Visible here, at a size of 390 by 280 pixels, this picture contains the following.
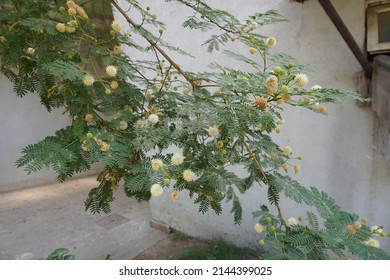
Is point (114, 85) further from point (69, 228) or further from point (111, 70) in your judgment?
point (69, 228)

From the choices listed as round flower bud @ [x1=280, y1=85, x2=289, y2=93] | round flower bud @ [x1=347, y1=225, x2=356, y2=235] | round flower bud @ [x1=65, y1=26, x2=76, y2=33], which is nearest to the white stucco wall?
round flower bud @ [x1=347, y1=225, x2=356, y2=235]

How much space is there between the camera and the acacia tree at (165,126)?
1.14 metres

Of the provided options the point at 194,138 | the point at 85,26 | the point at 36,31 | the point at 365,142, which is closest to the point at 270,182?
the point at 194,138

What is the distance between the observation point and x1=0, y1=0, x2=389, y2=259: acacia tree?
1.14 metres

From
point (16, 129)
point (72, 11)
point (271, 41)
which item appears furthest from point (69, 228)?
point (271, 41)

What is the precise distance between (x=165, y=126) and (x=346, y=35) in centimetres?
144

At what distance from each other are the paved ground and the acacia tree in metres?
2.32

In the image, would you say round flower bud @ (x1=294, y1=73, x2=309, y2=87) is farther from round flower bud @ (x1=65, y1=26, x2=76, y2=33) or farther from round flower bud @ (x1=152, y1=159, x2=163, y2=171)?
round flower bud @ (x1=65, y1=26, x2=76, y2=33)

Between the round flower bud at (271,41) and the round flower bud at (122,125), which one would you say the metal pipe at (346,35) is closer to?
the round flower bud at (271,41)

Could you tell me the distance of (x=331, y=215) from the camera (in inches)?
51.1

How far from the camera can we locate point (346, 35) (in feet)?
6.45

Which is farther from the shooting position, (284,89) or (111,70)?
(111,70)

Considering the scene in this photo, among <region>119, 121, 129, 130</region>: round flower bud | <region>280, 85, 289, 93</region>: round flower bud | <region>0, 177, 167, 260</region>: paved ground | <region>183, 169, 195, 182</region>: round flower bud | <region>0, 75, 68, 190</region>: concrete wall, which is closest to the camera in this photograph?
<region>280, 85, 289, 93</region>: round flower bud

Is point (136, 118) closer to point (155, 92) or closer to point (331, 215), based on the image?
point (155, 92)
